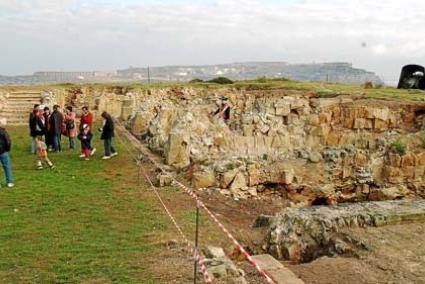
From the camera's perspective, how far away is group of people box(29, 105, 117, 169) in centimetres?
1675

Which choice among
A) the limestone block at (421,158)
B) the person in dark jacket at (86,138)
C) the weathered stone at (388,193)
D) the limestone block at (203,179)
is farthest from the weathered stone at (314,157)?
the person in dark jacket at (86,138)

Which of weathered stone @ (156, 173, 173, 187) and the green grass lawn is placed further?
weathered stone @ (156, 173, 173, 187)

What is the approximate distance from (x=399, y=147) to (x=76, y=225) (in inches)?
609

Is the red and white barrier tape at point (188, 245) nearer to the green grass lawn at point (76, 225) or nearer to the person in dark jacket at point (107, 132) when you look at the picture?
the green grass lawn at point (76, 225)

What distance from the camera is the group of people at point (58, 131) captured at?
55.0ft

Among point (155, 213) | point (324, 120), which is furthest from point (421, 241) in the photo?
point (324, 120)

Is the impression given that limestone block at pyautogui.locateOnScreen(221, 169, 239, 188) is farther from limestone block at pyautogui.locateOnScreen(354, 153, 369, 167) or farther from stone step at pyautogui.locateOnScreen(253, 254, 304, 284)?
stone step at pyautogui.locateOnScreen(253, 254, 304, 284)

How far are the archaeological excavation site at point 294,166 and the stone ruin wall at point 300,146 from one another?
0.17ft

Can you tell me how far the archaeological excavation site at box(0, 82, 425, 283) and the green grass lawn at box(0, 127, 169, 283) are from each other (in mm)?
1405

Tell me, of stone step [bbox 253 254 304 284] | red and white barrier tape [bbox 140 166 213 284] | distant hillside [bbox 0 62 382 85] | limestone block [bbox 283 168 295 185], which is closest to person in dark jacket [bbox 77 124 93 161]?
red and white barrier tape [bbox 140 166 213 284]

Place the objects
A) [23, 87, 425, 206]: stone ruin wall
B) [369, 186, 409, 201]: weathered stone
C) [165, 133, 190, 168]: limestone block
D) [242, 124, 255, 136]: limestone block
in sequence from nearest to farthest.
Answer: [165, 133, 190, 168]: limestone block
[23, 87, 425, 206]: stone ruin wall
[369, 186, 409, 201]: weathered stone
[242, 124, 255, 136]: limestone block

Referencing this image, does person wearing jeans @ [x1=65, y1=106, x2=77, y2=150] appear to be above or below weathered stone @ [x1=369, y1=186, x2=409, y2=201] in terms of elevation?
above

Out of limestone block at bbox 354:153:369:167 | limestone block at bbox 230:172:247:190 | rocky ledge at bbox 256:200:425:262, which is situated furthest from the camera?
limestone block at bbox 354:153:369:167

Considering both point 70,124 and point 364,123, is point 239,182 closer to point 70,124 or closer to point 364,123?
point 70,124
